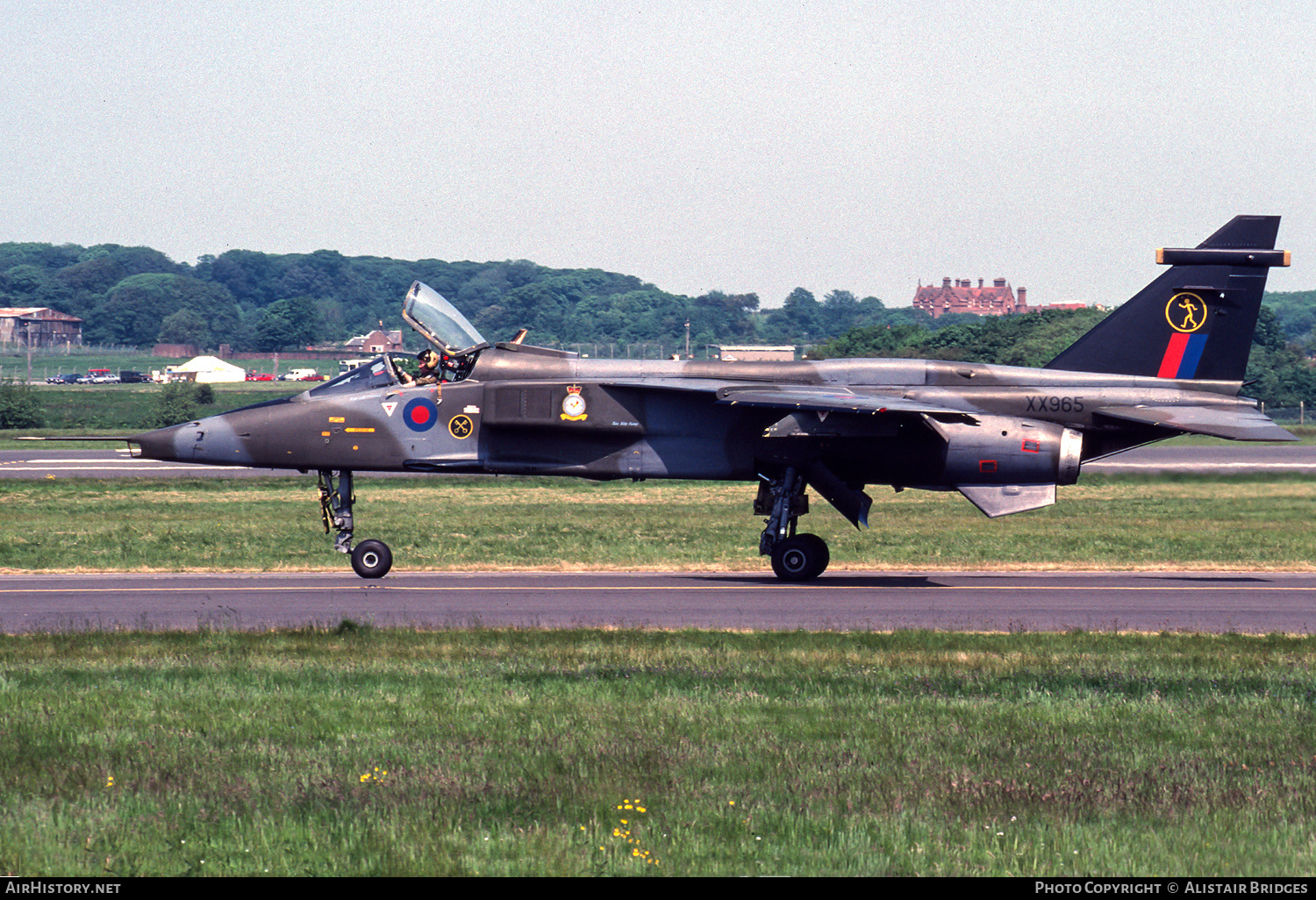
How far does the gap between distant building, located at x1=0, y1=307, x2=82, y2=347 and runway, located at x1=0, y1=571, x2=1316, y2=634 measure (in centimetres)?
18331

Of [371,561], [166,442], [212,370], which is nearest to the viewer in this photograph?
[371,561]

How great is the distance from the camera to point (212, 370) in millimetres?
137750

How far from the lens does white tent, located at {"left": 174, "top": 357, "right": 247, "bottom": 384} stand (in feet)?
436

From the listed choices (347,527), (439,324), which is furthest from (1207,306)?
(347,527)

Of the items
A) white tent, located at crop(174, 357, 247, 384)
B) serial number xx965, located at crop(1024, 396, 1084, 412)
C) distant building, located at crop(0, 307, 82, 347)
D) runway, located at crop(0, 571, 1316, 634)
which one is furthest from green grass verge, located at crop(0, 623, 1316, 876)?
distant building, located at crop(0, 307, 82, 347)

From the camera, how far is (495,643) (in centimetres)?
1380

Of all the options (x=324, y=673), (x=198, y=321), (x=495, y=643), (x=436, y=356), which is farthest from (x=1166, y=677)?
(x=198, y=321)

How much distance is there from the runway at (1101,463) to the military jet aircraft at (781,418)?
18.2 meters

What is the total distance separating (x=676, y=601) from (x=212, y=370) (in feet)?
422

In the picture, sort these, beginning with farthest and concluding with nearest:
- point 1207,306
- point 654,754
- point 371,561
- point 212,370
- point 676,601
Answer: point 212,370
point 1207,306
point 371,561
point 676,601
point 654,754

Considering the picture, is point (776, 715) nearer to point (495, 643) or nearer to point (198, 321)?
point (495, 643)

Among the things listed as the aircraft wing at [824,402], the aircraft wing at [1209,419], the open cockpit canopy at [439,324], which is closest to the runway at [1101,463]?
the open cockpit canopy at [439,324]

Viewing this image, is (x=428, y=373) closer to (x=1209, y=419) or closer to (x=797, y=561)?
(x=797, y=561)

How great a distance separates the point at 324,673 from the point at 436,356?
9.21 metres
